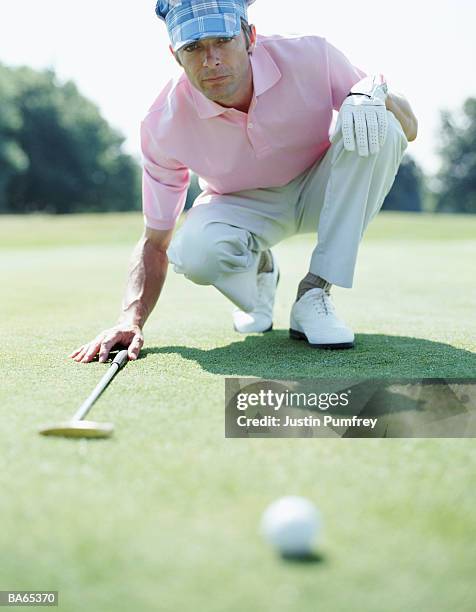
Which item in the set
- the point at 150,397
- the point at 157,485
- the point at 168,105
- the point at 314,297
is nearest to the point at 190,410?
the point at 150,397

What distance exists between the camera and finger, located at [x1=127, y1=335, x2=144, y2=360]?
2.87 m

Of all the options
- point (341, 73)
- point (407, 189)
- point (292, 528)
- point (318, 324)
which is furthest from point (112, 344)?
point (407, 189)

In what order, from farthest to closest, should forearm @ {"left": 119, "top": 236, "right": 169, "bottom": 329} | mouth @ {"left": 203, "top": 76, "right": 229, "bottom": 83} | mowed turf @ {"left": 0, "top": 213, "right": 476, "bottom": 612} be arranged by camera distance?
1. forearm @ {"left": 119, "top": 236, "right": 169, "bottom": 329}
2. mouth @ {"left": 203, "top": 76, "right": 229, "bottom": 83}
3. mowed turf @ {"left": 0, "top": 213, "right": 476, "bottom": 612}

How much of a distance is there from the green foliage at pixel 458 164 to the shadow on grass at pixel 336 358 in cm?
5805

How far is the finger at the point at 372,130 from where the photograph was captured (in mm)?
3037

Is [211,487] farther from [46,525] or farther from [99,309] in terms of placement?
[99,309]

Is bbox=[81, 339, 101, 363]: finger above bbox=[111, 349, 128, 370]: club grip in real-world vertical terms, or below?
below

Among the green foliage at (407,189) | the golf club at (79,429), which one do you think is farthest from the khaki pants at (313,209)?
the green foliage at (407,189)

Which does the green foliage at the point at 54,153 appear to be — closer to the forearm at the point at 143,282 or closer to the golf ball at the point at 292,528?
the forearm at the point at 143,282

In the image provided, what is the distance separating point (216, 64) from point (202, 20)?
174mm

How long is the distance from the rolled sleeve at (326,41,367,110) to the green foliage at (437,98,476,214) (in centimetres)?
5776

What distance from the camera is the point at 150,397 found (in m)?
2.27

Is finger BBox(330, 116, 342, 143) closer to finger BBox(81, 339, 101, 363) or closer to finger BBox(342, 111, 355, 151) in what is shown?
finger BBox(342, 111, 355, 151)

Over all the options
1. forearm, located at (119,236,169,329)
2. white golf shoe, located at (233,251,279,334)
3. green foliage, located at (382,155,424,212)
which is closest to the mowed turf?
forearm, located at (119,236,169,329)
